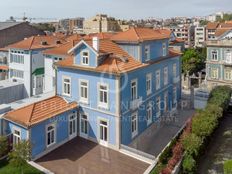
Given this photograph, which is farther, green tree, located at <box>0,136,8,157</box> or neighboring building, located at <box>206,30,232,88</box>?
neighboring building, located at <box>206,30,232,88</box>

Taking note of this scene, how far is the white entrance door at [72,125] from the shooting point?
20266 millimetres

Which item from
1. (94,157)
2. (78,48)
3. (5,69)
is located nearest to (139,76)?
(78,48)

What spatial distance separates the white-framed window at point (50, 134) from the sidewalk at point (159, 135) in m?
5.64

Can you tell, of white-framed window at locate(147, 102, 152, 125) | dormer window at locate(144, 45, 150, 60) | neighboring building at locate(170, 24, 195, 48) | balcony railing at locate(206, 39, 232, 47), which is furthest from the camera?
neighboring building at locate(170, 24, 195, 48)

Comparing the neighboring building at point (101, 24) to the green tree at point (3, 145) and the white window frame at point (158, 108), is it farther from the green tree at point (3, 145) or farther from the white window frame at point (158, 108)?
the green tree at point (3, 145)

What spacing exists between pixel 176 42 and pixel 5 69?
23.3m

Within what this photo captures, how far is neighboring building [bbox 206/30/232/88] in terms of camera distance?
40119mm

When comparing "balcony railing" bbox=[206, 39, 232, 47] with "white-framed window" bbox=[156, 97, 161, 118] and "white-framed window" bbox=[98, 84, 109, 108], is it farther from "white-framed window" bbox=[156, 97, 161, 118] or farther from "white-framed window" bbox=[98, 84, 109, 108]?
"white-framed window" bbox=[98, 84, 109, 108]

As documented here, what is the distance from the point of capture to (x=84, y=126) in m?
20.7

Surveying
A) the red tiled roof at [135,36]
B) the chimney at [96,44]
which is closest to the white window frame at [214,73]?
the red tiled roof at [135,36]

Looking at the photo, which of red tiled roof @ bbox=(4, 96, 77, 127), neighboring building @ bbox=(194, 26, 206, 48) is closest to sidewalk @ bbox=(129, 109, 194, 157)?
red tiled roof @ bbox=(4, 96, 77, 127)

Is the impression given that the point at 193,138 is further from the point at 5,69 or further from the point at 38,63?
the point at 5,69

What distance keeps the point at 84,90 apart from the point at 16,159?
7124 mm

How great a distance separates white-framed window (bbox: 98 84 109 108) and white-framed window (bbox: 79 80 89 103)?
45.0 inches
